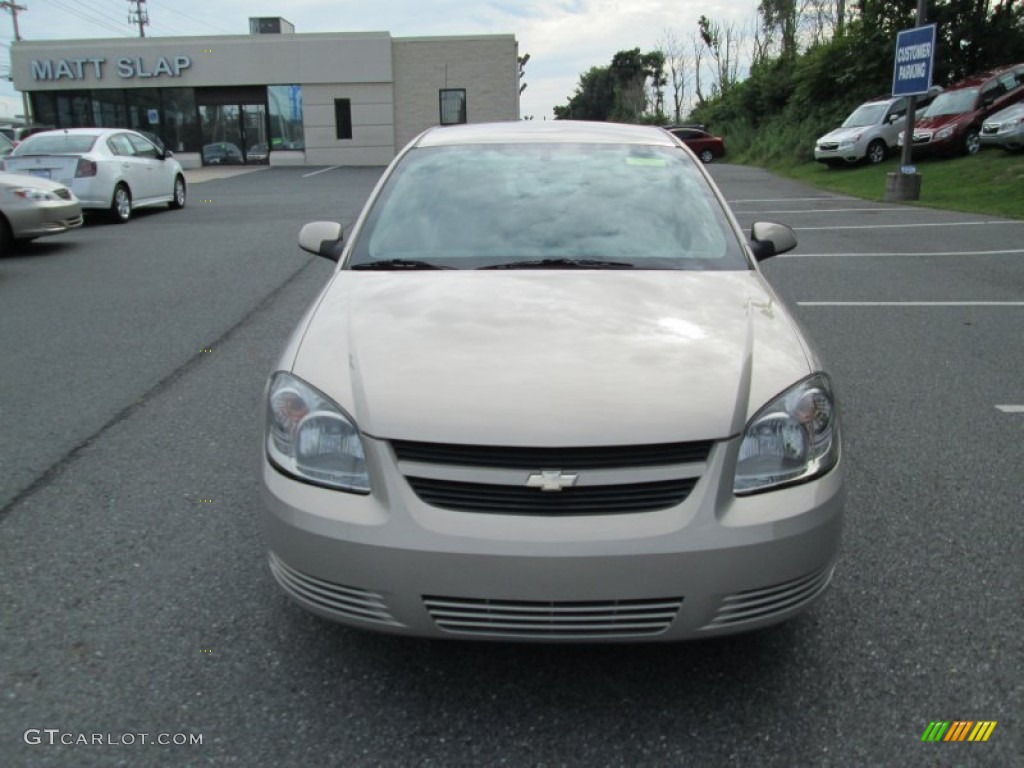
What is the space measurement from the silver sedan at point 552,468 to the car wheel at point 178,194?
15.8m

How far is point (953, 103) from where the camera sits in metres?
21.9

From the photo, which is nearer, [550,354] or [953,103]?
[550,354]

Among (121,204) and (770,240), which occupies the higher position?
(770,240)

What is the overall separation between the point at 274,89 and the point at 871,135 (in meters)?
23.7

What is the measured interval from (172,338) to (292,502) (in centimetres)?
490

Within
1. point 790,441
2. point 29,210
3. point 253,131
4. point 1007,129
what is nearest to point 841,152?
point 1007,129

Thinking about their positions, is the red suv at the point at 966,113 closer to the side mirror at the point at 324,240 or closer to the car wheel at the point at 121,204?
the car wheel at the point at 121,204

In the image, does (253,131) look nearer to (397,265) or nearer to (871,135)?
(871,135)

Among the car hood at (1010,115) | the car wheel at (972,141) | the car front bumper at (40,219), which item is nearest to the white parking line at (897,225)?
the car hood at (1010,115)

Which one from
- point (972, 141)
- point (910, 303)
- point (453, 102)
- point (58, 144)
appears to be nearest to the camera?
point (910, 303)

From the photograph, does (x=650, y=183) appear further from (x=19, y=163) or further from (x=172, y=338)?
(x=19, y=163)

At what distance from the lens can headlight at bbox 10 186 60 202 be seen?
35.3 feet

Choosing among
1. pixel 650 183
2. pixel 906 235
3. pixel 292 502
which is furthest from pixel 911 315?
pixel 292 502

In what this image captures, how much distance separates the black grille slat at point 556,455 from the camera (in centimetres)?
225
